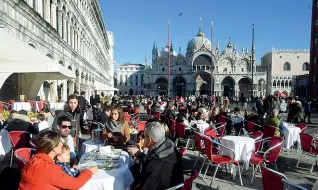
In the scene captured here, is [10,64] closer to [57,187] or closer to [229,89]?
[57,187]

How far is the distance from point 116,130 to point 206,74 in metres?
70.3

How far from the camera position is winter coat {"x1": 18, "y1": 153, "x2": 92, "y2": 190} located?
2.59 metres

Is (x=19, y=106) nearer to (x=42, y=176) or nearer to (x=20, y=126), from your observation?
(x=20, y=126)

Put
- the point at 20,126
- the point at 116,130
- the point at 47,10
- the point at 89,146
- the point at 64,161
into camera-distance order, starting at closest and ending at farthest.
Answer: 1. the point at 64,161
2. the point at 89,146
3. the point at 116,130
4. the point at 20,126
5. the point at 47,10

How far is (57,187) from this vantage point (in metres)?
2.72

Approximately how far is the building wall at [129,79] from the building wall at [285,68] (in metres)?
46.2

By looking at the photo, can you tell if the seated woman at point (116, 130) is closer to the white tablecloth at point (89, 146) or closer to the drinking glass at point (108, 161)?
the white tablecloth at point (89, 146)

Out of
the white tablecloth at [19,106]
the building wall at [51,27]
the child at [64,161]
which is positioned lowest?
the child at [64,161]

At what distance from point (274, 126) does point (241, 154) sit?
237 centimetres

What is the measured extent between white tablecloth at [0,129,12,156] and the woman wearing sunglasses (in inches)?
141

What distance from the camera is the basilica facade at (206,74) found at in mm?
72500

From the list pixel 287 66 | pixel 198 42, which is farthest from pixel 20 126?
pixel 287 66

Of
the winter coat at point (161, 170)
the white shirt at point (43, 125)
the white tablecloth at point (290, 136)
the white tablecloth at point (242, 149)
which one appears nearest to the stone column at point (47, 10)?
the white shirt at point (43, 125)

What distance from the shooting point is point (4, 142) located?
5793mm
